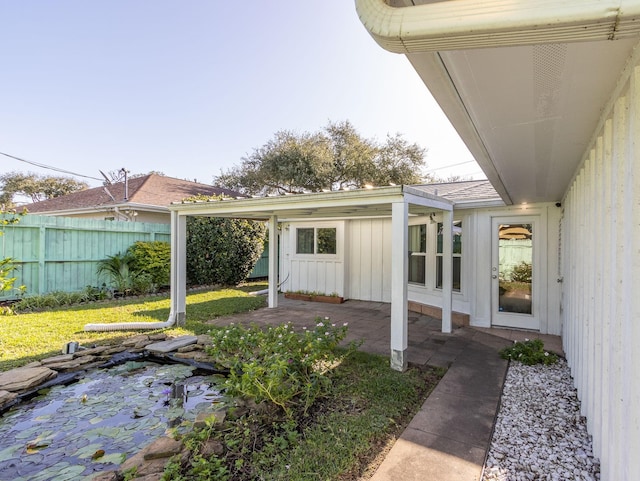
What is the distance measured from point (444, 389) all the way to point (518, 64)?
327cm

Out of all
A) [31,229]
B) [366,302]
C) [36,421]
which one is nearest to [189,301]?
[31,229]

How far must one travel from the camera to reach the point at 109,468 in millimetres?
2527

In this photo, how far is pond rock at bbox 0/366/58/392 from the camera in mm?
3653

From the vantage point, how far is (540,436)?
9.17ft

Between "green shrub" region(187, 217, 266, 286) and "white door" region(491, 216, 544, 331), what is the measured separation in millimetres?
7887

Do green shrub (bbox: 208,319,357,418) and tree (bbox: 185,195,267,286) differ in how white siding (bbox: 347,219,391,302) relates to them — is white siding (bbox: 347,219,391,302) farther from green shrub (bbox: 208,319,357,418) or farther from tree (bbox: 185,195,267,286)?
green shrub (bbox: 208,319,357,418)

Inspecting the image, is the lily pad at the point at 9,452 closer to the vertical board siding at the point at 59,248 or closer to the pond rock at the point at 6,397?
the pond rock at the point at 6,397

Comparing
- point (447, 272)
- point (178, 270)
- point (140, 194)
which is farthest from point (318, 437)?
point (140, 194)

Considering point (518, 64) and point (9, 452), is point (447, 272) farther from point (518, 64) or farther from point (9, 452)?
point (9, 452)

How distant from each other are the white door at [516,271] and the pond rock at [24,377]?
6986 millimetres

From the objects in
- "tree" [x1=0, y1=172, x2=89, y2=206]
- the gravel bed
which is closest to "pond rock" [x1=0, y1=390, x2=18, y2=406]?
the gravel bed

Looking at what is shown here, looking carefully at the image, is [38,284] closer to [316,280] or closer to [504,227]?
[316,280]

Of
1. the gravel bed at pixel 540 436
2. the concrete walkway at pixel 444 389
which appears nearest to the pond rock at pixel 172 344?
the concrete walkway at pixel 444 389

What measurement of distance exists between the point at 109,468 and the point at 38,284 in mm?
7926
